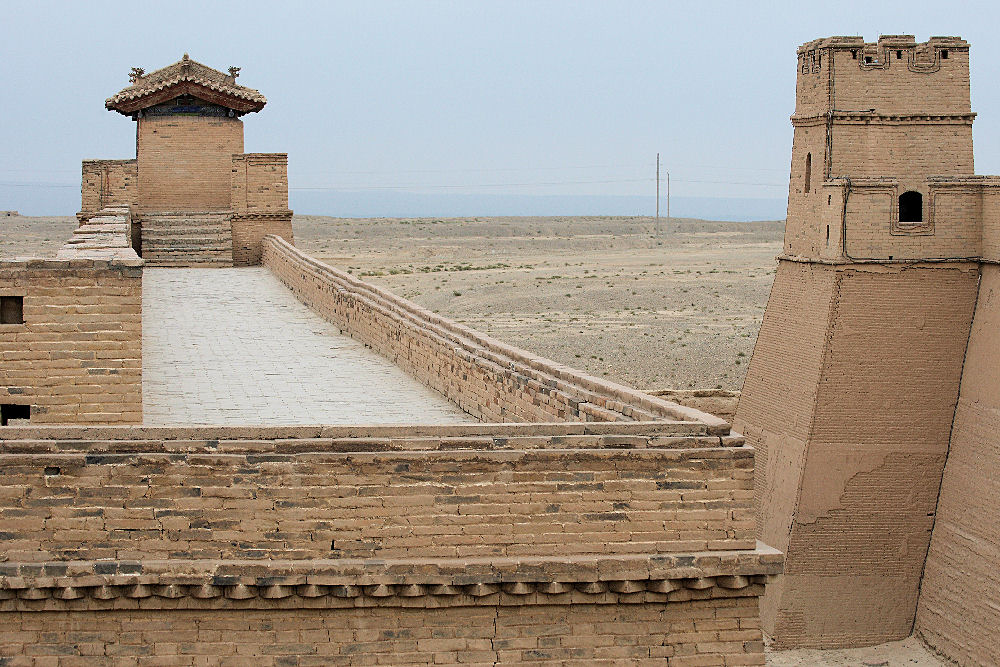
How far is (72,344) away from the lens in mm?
9508

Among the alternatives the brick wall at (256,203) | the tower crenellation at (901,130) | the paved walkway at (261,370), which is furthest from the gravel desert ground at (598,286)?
the paved walkway at (261,370)

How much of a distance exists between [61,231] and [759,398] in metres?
83.4

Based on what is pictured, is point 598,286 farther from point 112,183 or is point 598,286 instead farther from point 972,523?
point 972,523

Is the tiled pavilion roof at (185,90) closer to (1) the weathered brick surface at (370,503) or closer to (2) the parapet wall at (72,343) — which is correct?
(2) the parapet wall at (72,343)

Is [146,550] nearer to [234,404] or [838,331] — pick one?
[234,404]

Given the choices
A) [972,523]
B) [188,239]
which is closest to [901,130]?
[972,523]

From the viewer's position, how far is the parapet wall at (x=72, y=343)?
938 centimetres

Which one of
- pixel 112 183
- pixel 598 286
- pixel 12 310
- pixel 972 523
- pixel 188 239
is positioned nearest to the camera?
pixel 12 310

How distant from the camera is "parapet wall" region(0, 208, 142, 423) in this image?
369 inches

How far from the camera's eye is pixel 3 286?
31.0ft

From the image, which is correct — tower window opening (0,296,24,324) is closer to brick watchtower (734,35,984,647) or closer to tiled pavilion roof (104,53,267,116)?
brick watchtower (734,35,984,647)

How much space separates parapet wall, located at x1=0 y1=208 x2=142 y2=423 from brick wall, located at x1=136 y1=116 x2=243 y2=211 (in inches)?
716

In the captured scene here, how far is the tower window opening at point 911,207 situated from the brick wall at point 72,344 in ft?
50.5

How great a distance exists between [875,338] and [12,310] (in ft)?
49.7
